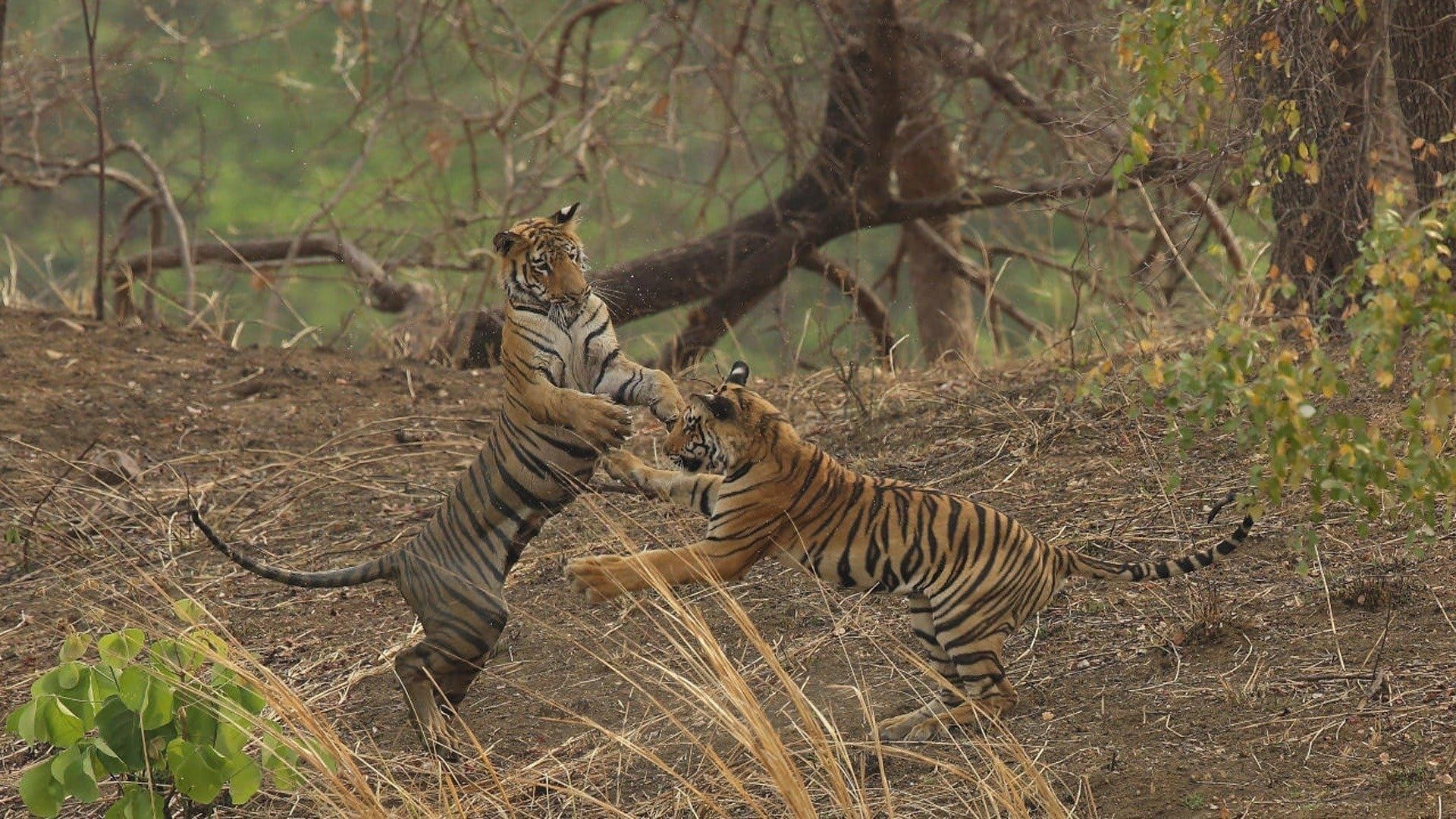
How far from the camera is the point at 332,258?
10.6m

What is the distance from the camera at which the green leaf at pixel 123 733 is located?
12.0 ft

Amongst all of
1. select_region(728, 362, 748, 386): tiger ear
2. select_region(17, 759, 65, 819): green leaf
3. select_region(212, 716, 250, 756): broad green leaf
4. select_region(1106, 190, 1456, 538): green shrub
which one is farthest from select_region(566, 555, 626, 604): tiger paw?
select_region(1106, 190, 1456, 538): green shrub

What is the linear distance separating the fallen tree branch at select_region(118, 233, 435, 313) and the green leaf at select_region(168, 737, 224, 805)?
6.14 metres

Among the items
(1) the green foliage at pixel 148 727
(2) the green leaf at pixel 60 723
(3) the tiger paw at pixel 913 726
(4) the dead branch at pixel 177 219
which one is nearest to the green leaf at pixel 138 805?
(1) the green foliage at pixel 148 727

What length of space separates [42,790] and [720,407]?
1.80 metres

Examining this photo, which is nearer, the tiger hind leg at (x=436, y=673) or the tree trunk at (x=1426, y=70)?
the tiger hind leg at (x=436, y=673)

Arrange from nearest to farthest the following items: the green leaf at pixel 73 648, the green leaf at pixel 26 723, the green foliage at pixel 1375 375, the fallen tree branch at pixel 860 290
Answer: the green foliage at pixel 1375 375 → the green leaf at pixel 26 723 → the green leaf at pixel 73 648 → the fallen tree branch at pixel 860 290

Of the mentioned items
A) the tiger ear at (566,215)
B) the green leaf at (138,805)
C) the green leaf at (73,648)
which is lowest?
the green leaf at (138,805)

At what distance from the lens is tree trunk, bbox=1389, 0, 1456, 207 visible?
580 cm

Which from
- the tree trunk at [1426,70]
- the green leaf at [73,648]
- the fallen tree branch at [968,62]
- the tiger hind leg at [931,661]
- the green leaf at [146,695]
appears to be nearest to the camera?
the green leaf at [146,695]

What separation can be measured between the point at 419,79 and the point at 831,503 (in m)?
12.2

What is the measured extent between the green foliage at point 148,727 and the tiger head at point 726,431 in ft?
4.11

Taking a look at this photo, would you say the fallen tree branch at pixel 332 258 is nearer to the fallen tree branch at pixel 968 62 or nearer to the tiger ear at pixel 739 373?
the fallen tree branch at pixel 968 62

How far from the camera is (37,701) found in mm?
3553
